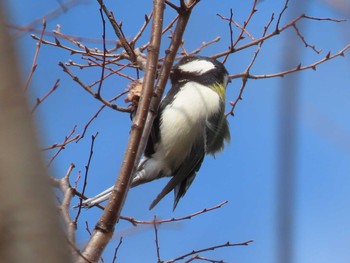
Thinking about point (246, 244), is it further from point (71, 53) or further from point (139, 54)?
point (71, 53)

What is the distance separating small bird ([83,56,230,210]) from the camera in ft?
10.8

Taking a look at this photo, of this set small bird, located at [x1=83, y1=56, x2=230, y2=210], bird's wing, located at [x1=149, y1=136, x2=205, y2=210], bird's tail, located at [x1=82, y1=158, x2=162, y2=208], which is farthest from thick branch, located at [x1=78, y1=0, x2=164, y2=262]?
bird's wing, located at [x1=149, y1=136, x2=205, y2=210]

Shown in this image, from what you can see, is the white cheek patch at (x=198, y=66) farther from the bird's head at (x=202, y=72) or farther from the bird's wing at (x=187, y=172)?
the bird's wing at (x=187, y=172)

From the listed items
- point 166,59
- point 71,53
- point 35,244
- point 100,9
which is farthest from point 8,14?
point 71,53

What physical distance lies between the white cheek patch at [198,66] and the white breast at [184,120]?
4.1 inches

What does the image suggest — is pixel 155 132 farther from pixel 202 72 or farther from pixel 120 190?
pixel 120 190

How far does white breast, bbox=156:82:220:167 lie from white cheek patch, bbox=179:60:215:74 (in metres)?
0.10

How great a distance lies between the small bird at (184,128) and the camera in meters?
3.28

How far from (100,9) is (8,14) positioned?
5.90 ft

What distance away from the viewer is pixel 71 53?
3094 mm

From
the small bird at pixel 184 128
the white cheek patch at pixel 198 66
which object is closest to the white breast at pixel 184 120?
the small bird at pixel 184 128

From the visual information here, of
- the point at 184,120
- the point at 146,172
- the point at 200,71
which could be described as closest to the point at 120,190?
the point at 146,172

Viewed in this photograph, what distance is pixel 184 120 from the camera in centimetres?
330

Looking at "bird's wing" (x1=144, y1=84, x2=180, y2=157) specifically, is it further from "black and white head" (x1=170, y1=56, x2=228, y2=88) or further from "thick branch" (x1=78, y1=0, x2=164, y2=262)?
"thick branch" (x1=78, y1=0, x2=164, y2=262)
